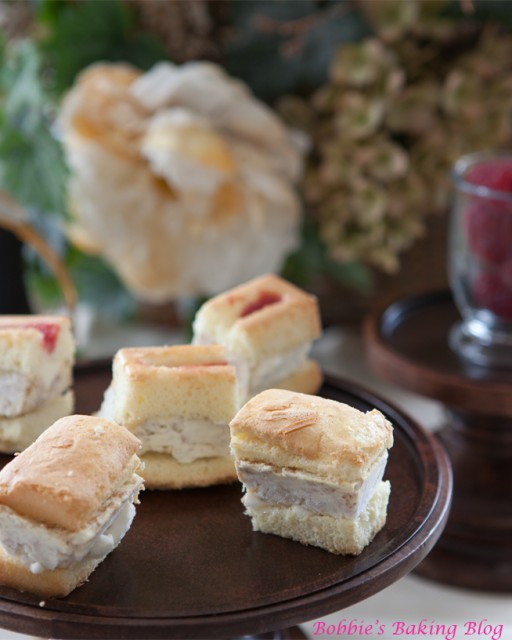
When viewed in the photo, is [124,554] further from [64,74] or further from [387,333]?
[64,74]

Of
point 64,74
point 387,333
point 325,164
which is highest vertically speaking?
point 64,74

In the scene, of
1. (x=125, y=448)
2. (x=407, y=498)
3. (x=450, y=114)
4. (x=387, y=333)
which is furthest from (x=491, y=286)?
(x=125, y=448)

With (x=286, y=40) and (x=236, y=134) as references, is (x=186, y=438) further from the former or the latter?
(x=286, y=40)

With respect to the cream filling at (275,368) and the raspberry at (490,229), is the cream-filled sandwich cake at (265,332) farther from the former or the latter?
the raspberry at (490,229)

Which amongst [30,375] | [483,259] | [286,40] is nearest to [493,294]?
[483,259]

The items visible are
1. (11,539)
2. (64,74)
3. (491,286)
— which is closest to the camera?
(11,539)

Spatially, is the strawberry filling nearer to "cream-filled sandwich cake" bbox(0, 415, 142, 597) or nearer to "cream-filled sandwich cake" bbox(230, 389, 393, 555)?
"cream-filled sandwich cake" bbox(230, 389, 393, 555)
